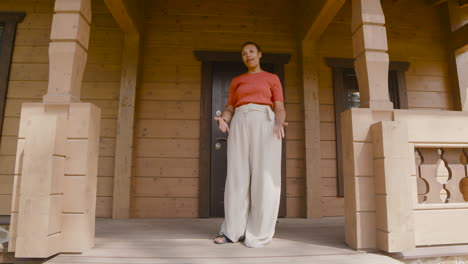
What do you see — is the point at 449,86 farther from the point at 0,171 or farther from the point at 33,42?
the point at 0,171

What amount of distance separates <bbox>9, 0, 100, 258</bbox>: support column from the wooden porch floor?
167 millimetres

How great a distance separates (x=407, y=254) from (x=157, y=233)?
190 cm

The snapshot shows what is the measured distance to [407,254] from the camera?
76.4 inches

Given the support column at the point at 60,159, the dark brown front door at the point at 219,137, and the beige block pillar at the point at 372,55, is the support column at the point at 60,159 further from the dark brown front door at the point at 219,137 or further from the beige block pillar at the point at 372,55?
the beige block pillar at the point at 372,55

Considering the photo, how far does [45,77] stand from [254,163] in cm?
302

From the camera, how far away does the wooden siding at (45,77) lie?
349cm

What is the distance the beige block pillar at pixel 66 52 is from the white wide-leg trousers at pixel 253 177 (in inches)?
46.7

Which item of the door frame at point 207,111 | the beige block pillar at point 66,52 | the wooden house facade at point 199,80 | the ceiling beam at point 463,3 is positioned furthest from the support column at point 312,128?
the beige block pillar at point 66,52

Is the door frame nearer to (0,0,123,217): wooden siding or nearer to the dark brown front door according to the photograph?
the dark brown front door

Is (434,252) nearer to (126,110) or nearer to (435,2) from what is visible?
(126,110)

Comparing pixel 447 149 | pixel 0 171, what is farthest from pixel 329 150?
pixel 0 171

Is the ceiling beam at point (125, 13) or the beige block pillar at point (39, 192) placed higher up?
the ceiling beam at point (125, 13)

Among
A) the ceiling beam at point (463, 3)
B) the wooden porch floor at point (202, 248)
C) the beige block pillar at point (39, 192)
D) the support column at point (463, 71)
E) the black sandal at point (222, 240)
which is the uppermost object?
the ceiling beam at point (463, 3)

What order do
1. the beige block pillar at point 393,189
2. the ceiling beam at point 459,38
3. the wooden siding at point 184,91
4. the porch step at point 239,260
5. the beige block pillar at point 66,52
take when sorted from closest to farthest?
1. the porch step at point 239,260
2. the beige block pillar at point 393,189
3. the beige block pillar at point 66,52
4. the wooden siding at point 184,91
5. the ceiling beam at point 459,38
